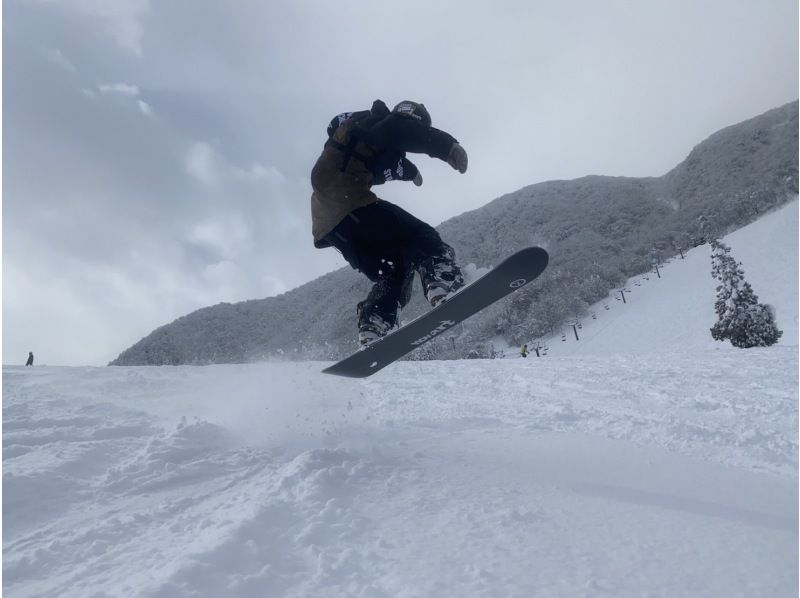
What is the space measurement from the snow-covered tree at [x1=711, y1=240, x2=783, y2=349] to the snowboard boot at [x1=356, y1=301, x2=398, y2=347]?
59.9ft

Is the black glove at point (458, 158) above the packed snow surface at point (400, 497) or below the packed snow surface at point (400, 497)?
above

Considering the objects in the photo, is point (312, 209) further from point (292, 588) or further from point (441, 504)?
point (292, 588)

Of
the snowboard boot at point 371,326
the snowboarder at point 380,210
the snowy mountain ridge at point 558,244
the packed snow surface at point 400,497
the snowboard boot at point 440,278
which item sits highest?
the snowy mountain ridge at point 558,244

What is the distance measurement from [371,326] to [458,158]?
1472mm

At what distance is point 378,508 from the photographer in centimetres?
204

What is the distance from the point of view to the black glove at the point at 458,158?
326 cm

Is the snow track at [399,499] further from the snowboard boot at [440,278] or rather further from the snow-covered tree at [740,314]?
the snow-covered tree at [740,314]

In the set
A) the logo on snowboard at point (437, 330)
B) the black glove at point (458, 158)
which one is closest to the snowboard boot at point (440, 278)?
the logo on snowboard at point (437, 330)

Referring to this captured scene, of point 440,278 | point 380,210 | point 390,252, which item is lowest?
point 440,278

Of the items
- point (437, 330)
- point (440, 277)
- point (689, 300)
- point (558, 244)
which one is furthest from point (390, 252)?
point (558, 244)

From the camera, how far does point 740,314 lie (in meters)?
17.4

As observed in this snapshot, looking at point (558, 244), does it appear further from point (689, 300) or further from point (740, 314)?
point (740, 314)

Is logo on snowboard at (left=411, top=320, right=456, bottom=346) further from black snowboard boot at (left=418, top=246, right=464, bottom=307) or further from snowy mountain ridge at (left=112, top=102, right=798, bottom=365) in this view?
snowy mountain ridge at (left=112, top=102, right=798, bottom=365)

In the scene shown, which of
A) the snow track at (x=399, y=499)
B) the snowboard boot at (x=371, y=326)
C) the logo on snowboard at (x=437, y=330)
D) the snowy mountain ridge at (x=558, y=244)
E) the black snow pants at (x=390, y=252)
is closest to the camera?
the snow track at (x=399, y=499)
